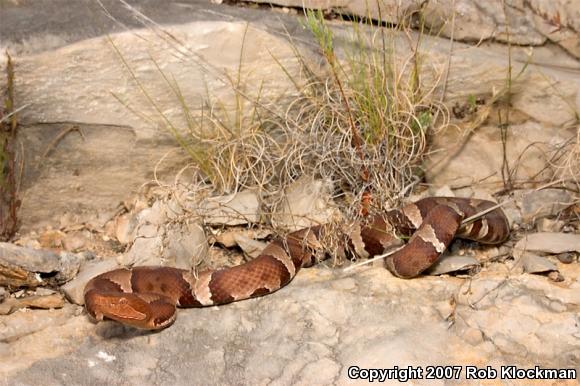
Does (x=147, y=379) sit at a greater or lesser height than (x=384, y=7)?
lesser

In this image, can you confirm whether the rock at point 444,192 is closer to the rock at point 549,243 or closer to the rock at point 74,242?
the rock at point 549,243

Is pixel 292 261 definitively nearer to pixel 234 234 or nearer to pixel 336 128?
pixel 234 234

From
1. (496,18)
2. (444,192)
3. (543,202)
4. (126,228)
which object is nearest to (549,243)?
Answer: (543,202)

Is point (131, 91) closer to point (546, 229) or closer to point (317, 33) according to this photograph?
point (317, 33)

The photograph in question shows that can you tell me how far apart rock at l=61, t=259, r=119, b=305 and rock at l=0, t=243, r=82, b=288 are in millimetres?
71

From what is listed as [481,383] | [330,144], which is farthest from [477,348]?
[330,144]

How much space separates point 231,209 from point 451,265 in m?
1.49

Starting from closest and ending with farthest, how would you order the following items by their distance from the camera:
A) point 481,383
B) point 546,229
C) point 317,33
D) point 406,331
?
point 481,383, point 406,331, point 317,33, point 546,229

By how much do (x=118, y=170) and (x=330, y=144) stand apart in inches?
57.7

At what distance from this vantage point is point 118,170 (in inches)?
236

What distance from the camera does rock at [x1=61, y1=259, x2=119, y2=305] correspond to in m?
5.30

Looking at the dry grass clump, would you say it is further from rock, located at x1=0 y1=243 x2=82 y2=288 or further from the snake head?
the snake head

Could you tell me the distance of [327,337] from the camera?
4.85 m

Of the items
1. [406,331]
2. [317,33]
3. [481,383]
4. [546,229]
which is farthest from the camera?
[546,229]
